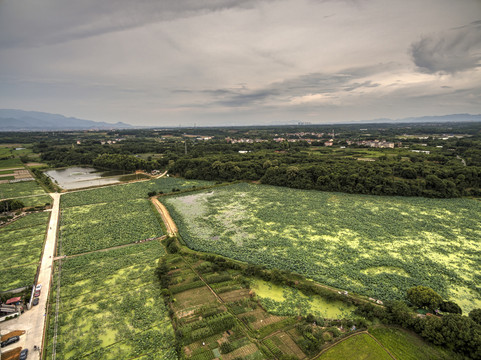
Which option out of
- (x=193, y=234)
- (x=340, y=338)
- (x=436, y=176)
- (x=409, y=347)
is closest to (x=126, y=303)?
(x=193, y=234)

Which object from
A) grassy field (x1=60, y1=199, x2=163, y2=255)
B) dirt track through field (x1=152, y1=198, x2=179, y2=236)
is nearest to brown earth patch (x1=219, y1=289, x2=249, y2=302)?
dirt track through field (x1=152, y1=198, x2=179, y2=236)

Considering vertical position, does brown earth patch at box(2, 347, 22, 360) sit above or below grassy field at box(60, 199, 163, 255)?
below

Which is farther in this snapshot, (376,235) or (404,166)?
(404,166)

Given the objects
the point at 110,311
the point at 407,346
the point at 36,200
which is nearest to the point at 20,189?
the point at 36,200

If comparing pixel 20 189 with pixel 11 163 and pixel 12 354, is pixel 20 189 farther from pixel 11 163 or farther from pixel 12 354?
pixel 12 354

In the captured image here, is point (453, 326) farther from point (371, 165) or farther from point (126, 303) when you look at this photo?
point (371, 165)

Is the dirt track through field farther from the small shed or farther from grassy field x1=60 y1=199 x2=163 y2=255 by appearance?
the small shed
